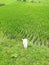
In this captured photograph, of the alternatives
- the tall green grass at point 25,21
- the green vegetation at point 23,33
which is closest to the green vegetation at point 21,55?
the green vegetation at point 23,33

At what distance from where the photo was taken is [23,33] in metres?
15.7

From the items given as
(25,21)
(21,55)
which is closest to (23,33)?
(25,21)

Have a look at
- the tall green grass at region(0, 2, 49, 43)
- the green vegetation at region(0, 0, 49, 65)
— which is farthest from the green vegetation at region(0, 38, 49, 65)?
the tall green grass at region(0, 2, 49, 43)

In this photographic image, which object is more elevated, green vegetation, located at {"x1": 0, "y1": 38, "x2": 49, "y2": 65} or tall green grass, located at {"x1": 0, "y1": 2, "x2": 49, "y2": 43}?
green vegetation, located at {"x1": 0, "y1": 38, "x2": 49, "y2": 65}

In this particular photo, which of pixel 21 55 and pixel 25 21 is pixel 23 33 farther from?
pixel 21 55

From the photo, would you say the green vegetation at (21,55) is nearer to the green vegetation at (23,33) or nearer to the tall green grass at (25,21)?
the green vegetation at (23,33)

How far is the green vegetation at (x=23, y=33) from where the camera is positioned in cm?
1048

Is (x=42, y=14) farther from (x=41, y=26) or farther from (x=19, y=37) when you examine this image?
(x=19, y=37)

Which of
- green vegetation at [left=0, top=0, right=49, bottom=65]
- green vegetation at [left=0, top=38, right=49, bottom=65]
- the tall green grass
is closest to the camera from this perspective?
green vegetation at [left=0, top=38, right=49, bottom=65]

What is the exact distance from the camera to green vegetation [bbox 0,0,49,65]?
10484 millimetres

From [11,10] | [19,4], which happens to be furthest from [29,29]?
[19,4]

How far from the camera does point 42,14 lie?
1812 centimetres

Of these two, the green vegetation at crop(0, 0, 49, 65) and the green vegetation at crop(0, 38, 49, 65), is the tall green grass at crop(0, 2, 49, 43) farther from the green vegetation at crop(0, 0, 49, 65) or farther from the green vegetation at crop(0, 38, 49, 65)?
the green vegetation at crop(0, 38, 49, 65)

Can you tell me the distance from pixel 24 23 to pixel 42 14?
196 centimetres
